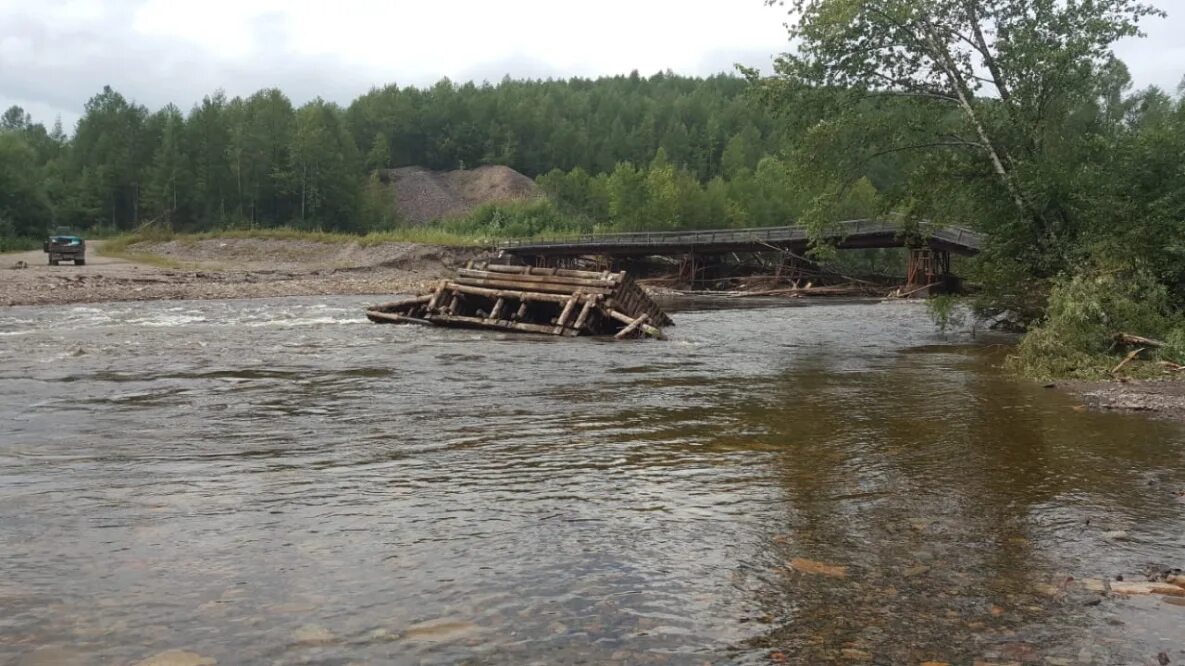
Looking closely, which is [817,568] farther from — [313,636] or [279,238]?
[279,238]

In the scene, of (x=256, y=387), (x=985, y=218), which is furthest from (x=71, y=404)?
(x=985, y=218)

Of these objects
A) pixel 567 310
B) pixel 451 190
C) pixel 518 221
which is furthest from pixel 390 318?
pixel 451 190

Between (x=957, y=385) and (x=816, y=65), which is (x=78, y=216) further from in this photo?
(x=957, y=385)

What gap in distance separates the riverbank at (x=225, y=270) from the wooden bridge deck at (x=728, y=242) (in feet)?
28.0

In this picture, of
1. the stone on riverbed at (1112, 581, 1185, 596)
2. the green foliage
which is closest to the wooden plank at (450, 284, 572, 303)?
the stone on riverbed at (1112, 581, 1185, 596)

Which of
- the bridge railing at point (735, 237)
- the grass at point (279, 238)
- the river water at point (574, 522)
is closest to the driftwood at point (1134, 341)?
the river water at point (574, 522)

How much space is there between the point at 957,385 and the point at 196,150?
95.0 metres

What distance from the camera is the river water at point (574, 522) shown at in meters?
4.56

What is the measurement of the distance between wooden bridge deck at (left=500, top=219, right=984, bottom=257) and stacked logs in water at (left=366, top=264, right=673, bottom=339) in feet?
76.0

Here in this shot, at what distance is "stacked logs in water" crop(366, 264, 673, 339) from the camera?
81.0 feet

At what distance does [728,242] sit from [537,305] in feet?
112

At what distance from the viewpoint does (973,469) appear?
334 inches

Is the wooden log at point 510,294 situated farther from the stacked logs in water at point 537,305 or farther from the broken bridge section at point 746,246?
the broken bridge section at point 746,246

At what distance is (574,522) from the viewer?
21.9 ft
